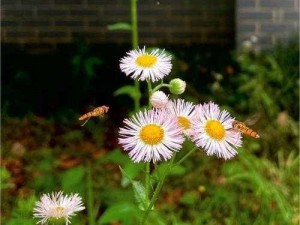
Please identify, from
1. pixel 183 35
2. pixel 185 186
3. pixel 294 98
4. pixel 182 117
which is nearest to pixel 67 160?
pixel 185 186

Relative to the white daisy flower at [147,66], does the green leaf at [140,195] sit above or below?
below

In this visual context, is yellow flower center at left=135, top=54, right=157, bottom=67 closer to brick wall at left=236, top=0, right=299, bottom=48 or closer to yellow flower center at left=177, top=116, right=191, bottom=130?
yellow flower center at left=177, top=116, right=191, bottom=130

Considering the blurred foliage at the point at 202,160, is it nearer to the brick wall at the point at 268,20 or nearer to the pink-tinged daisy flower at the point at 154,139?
the brick wall at the point at 268,20

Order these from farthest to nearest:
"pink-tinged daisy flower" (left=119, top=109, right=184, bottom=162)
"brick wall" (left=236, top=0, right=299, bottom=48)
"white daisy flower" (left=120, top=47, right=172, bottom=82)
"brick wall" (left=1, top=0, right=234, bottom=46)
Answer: "brick wall" (left=1, top=0, right=234, bottom=46), "brick wall" (left=236, top=0, right=299, bottom=48), "white daisy flower" (left=120, top=47, right=172, bottom=82), "pink-tinged daisy flower" (left=119, top=109, right=184, bottom=162)

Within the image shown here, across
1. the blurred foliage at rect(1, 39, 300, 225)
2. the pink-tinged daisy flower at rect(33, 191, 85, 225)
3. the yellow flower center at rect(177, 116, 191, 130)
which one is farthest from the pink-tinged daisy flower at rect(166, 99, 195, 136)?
the blurred foliage at rect(1, 39, 300, 225)

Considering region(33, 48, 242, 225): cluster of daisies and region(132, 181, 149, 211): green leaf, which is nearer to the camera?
region(33, 48, 242, 225): cluster of daisies

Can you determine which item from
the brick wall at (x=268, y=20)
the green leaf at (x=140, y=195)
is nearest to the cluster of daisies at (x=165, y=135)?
the green leaf at (x=140, y=195)
